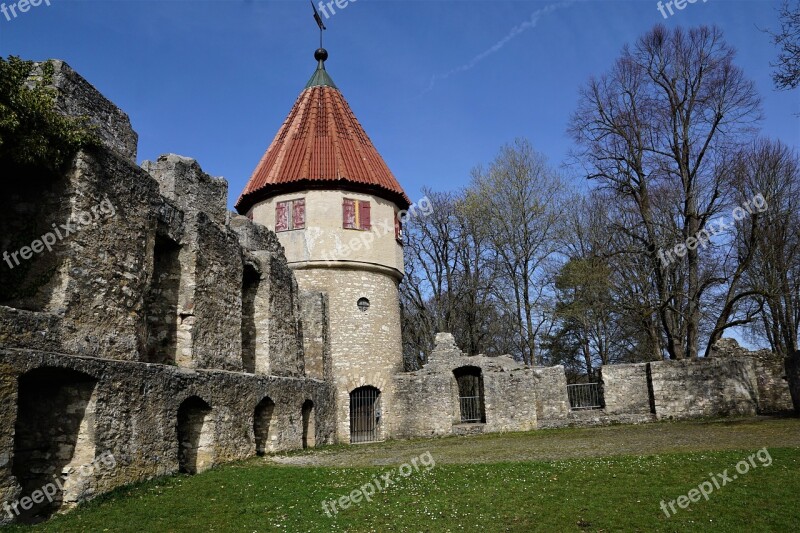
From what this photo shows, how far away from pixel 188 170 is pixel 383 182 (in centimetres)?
1061

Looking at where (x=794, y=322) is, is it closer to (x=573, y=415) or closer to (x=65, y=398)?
(x=573, y=415)

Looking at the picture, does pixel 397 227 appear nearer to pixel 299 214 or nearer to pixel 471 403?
pixel 299 214

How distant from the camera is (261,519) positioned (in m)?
8.21

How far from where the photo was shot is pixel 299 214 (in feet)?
76.2

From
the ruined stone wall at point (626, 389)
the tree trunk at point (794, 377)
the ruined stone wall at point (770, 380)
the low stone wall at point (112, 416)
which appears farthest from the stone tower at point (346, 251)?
the tree trunk at point (794, 377)

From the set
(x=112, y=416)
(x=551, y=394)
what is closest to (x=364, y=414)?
(x=551, y=394)

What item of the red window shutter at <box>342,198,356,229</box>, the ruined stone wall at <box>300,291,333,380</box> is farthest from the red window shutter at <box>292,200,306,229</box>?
the ruined stone wall at <box>300,291,333,380</box>

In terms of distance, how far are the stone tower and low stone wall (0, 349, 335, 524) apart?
30.8 ft

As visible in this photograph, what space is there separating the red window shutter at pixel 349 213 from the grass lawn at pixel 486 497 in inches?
489

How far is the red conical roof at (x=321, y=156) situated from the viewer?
922 inches

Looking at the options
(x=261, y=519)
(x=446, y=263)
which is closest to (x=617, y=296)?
(x=446, y=263)

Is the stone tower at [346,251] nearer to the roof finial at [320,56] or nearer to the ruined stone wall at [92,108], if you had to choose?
the roof finial at [320,56]

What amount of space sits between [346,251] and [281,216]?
3.04 metres

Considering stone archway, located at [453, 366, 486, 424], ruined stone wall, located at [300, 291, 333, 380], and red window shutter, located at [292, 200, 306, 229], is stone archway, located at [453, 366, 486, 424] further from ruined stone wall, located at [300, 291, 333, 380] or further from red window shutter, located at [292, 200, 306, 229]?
red window shutter, located at [292, 200, 306, 229]
